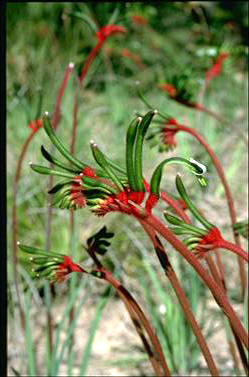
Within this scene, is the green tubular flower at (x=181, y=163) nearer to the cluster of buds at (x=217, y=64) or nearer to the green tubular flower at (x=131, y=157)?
the green tubular flower at (x=131, y=157)

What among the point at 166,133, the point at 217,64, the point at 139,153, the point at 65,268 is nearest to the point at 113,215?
the point at 217,64

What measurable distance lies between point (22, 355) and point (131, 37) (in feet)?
11.8

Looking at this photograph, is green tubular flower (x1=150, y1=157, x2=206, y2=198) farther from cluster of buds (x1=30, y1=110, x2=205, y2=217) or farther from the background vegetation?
the background vegetation

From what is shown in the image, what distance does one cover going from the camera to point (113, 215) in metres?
2.31

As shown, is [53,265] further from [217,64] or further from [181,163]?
[217,64]

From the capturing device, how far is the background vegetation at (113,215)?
159cm

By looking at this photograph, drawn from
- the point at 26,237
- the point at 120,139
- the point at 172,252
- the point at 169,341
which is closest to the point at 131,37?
the point at 120,139

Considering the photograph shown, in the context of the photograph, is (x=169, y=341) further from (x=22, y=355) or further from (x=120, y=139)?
(x=120, y=139)

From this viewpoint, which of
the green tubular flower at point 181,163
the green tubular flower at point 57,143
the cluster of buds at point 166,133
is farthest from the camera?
the cluster of buds at point 166,133

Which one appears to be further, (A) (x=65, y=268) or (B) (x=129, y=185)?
(A) (x=65, y=268)

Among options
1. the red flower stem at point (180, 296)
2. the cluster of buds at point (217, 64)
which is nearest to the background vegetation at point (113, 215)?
the cluster of buds at point (217, 64)

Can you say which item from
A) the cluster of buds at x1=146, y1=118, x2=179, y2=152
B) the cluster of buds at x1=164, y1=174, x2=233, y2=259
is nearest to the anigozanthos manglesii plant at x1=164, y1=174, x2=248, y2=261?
the cluster of buds at x1=164, y1=174, x2=233, y2=259

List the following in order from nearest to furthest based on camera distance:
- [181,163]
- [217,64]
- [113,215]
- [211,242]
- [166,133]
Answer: [181,163] < [211,242] < [166,133] < [217,64] < [113,215]

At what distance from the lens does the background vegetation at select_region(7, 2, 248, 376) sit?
5.21ft
